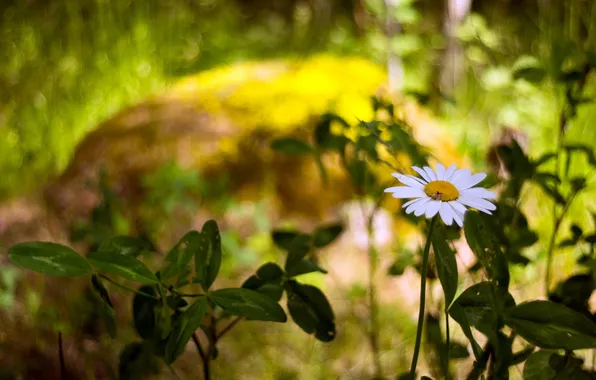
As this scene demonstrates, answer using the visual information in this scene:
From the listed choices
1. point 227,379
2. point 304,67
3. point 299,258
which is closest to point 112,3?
point 304,67

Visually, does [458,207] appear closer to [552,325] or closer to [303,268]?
[552,325]

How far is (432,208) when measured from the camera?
2.00ft

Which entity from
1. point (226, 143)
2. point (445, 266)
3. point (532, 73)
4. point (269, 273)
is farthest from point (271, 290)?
point (226, 143)

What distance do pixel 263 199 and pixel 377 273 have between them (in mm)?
478

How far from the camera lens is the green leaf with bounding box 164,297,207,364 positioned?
72cm

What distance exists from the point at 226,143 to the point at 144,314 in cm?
129

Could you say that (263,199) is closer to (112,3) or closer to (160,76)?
(160,76)

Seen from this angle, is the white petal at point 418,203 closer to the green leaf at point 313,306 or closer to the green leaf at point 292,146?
the green leaf at point 313,306

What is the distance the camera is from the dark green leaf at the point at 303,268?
86 centimetres

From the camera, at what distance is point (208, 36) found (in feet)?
12.9

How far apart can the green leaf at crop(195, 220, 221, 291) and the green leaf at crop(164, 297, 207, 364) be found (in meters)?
0.05

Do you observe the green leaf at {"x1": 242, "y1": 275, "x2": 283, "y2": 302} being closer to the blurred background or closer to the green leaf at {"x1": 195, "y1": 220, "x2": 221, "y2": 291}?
the green leaf at {"x1": 195, "y1": 220, "x2": 221, "y2": 291}

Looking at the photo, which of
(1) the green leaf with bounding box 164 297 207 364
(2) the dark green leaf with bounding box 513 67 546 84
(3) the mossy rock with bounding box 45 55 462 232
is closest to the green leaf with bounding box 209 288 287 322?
(1) the green leaf with bounding box 164 297 207 364

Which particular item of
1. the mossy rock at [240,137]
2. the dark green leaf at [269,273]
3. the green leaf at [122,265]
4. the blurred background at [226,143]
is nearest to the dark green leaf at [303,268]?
the dark green leaf at [269,273]
